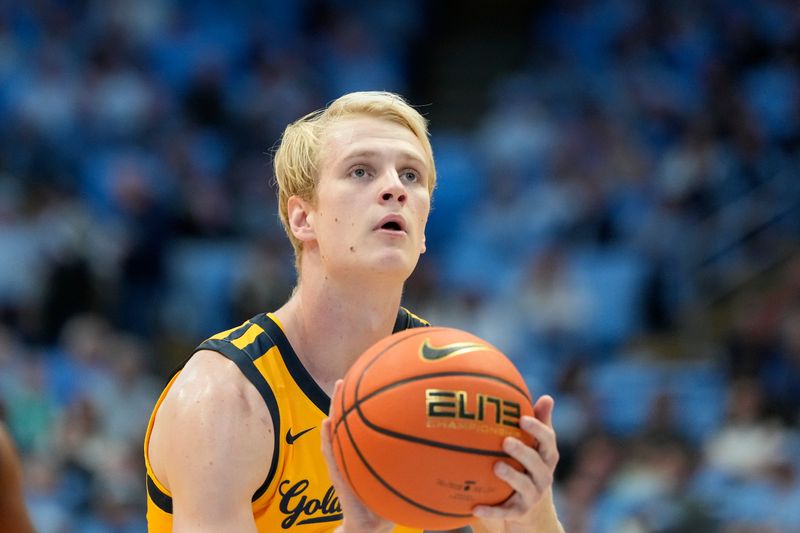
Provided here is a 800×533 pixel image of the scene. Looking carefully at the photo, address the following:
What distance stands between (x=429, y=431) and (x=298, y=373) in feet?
3.13

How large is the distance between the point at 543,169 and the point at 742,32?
2.81m

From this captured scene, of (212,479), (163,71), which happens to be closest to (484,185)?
(163,71)

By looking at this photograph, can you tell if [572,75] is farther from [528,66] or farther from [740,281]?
[740,281]

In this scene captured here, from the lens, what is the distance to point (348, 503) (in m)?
3.67

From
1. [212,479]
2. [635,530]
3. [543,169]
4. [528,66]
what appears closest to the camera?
[212,479]

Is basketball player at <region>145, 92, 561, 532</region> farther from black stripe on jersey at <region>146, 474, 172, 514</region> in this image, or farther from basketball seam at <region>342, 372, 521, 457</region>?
basketball seam at <region>342, 372, 521, 457</region>

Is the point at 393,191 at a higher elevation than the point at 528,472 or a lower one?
higher

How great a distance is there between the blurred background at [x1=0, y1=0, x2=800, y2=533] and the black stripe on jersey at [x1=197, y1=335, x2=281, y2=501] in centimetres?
463

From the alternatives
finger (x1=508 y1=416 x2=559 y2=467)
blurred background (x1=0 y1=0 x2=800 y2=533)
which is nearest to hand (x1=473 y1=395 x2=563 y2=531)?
finger (x1=508 y1=416 x2=559 y2=467)

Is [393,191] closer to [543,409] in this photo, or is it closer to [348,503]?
[543,409]

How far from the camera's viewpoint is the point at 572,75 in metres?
14.0

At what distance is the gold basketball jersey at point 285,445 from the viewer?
418 centimetres

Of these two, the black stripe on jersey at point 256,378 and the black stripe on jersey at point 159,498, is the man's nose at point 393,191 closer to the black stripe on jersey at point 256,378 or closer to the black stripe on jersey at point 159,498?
the black stripe on jersey at point 256,378

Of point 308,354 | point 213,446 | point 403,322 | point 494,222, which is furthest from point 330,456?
point 494,222
